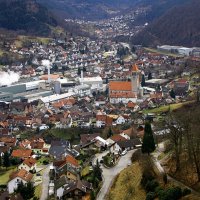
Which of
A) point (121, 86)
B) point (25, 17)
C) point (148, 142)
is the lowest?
point (121, 86)

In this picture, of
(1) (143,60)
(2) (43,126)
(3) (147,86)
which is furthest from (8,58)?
(2) (43,126)

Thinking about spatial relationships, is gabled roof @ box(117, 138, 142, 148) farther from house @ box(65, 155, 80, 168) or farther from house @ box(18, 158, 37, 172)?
house @ box(18, 158, 37, 172)

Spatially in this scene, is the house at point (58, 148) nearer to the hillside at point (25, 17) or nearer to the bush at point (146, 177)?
the bush at point (146, 177)

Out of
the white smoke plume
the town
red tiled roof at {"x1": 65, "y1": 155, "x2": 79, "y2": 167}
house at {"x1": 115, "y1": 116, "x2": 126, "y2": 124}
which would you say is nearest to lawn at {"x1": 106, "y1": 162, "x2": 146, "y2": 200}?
the town

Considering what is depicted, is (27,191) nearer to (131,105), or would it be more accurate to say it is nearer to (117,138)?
(117,138)

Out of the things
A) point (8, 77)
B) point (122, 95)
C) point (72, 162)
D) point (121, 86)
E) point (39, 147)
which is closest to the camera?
point (72, 162)

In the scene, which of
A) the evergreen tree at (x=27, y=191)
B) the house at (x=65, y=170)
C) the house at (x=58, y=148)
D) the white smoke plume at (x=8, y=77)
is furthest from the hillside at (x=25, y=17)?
the evergreen tree at (x=27, y=191)

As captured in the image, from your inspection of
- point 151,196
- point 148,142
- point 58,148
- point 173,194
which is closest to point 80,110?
point 58,148

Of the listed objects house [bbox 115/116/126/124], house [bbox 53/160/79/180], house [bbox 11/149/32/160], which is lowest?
house [bbox 11/149/32/160]
